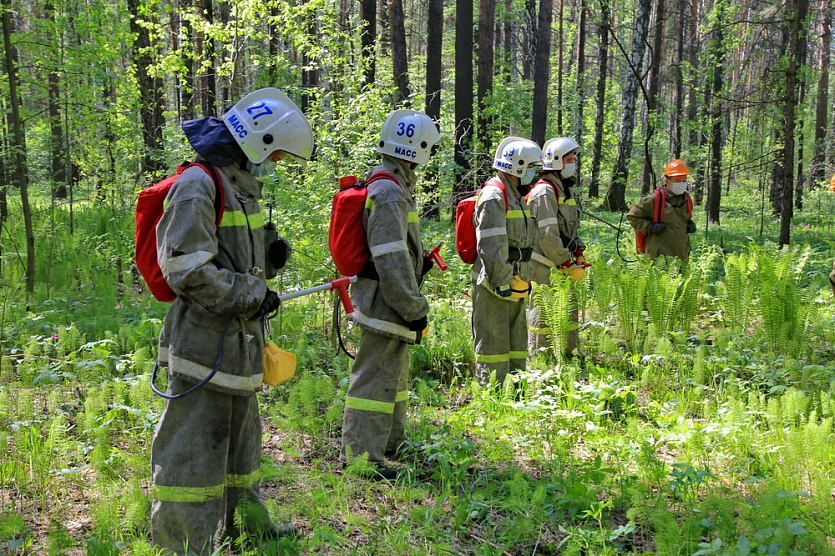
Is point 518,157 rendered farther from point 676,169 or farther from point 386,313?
point 676,169

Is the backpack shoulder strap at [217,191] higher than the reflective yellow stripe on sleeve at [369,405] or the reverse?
higher

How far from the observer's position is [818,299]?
8.28 meters

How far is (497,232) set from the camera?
5922mm

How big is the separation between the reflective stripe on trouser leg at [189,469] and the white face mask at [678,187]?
7123 millimetres

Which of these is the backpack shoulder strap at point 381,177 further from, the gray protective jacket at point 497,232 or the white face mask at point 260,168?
the gray protective jacket at point 497,232

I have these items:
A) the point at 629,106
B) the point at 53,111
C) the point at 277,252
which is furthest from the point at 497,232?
the point at 629,106

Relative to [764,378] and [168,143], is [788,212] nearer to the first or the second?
[764,378]

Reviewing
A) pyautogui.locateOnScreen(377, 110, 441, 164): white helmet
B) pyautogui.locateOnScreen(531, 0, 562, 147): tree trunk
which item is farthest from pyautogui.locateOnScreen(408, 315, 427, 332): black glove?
pyautogui.locateOnScreen(531, 0, 562, 147): tree trunk

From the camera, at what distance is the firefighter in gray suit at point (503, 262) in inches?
233

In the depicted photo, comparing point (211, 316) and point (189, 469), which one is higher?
point (211, 316)

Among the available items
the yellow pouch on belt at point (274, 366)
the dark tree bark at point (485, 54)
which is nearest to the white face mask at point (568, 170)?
the yellow pouch on belt at point (274, 366)

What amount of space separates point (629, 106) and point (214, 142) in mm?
16150

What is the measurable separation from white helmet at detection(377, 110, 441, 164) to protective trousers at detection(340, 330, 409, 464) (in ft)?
4.19

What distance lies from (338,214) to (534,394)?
248cm
